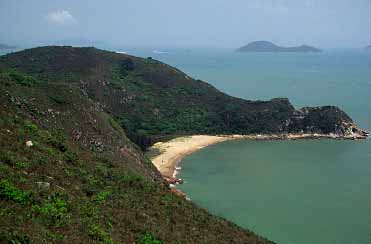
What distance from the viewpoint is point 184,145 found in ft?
203

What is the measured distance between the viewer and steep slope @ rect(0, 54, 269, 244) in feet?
45.4

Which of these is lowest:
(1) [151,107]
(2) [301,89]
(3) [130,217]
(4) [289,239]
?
(4) [289,239]

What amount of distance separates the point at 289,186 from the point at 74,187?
2999 centimetres

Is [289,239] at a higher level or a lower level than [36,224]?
lower

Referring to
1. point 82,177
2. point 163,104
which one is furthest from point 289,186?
point 163,104

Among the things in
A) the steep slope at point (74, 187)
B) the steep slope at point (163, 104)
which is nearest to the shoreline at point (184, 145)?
the steep slope at point (163, 104)

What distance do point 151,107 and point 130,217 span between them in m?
54.1

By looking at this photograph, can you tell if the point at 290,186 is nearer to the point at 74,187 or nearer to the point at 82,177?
the point at 82,177

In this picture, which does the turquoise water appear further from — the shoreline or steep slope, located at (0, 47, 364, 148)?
steep slope, located at (0, 47, 364, 148)

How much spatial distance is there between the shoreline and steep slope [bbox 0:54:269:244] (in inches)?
598

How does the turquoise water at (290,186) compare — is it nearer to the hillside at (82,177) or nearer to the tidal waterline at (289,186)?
the tidal waterline at (289,186)

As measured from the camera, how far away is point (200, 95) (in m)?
78.1

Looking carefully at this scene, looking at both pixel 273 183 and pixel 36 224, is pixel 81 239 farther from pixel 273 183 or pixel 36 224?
pixel 273 183

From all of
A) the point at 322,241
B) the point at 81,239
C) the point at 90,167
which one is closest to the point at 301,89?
the point at 322,241
